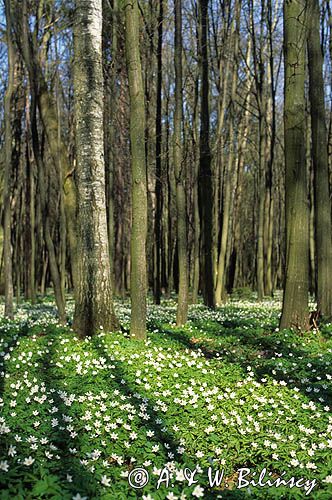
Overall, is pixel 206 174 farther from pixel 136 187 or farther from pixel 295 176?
pixel 136 187

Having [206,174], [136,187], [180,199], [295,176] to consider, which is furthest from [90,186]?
[206,174]

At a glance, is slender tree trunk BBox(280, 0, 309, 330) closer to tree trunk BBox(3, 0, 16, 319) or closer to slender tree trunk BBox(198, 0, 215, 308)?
slender tree trunk BBox(198, 0, 215, 308)

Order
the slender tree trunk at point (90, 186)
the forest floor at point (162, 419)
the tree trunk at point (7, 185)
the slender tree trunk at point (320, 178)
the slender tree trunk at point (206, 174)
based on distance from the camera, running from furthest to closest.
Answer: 1. the slender tree trunk at point (206, 174)
2. the tree trunk at point (7, 185)
3. the slender tree trunk at point (320, 178)
4. the slender tree trunk at point (90, 186)
5. the forest floor at point (162, 419)

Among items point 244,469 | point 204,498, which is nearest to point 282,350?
point 244,469

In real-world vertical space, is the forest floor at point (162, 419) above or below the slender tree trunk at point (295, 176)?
below

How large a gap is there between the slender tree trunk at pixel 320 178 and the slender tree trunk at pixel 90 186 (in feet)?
15.8

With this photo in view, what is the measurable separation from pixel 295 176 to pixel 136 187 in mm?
3202

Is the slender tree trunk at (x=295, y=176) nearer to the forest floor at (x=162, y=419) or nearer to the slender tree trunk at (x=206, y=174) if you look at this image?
the forest floor at (x=162, y=419)

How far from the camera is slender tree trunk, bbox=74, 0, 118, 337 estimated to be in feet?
29.4

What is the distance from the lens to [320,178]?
36.5 ft

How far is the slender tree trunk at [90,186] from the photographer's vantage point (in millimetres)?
8969

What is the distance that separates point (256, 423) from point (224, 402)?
2.06 feet

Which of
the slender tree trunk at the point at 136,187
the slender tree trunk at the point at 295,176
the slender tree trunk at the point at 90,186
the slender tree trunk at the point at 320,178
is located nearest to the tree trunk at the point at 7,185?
the slender tree trunk at the point at 90,186

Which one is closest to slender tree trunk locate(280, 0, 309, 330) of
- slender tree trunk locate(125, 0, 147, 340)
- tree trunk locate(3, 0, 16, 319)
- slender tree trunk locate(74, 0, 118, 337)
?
slender tree trunk locate(125, 0, 147, 340)
